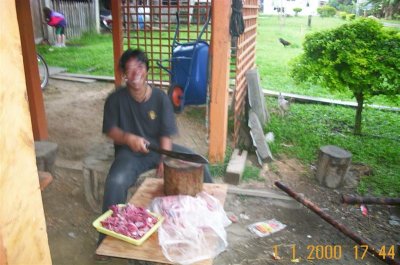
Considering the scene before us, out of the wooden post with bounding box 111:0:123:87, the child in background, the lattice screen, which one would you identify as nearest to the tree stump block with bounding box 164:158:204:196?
the wooden post with bounding box 111:0:123:87

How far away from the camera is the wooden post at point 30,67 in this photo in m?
3.75

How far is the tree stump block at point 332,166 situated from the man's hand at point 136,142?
85.0 inches

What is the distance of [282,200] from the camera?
3709 millimetres

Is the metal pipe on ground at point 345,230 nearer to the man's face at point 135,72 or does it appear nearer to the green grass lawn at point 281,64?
→ the man's face at point 135,72

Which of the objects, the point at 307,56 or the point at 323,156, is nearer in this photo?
the point at 323,156

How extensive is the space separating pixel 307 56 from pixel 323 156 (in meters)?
2.05

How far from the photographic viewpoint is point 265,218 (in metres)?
3.45

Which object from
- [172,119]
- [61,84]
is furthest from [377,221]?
[61,84]

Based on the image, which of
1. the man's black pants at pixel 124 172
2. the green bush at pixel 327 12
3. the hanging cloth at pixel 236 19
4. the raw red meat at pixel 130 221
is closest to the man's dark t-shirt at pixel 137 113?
the man's black pants at pixel 124 172

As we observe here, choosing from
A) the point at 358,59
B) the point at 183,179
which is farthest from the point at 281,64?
the point at 183,179

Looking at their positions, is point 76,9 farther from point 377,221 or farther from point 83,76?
point 377,221

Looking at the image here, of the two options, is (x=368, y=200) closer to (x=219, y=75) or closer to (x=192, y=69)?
(x=219, y=75)
